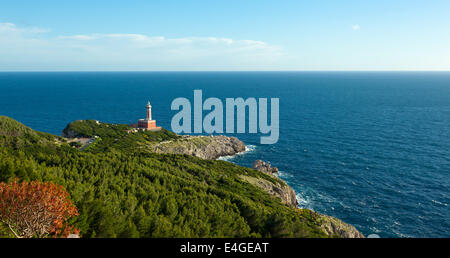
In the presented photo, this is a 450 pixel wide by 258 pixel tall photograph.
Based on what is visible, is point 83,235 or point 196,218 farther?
point 196,218

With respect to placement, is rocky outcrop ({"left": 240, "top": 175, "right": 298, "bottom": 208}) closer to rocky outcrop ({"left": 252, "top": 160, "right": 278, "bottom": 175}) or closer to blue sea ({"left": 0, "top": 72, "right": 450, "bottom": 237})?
blue sea ({"left": 0, "top": 72, "right": 450, "bottom": 237})

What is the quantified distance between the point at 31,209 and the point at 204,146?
6714cm

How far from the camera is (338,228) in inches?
1645

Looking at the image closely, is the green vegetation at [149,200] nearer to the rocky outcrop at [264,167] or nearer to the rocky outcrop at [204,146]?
the rocky outcrop at [264,167]

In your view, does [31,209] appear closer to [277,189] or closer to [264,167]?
[277,189]

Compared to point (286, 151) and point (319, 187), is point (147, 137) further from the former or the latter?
point (319, 187)

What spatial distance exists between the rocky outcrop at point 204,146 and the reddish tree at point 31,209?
57479mm

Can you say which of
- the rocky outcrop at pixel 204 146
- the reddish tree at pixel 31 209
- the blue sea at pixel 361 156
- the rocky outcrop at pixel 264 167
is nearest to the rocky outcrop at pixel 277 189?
the blue sea at pixel 361 156

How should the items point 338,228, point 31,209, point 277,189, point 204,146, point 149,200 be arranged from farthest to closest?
point 204,146 < point 277,189 < point 338,228 < point 149,200 < point 31,209

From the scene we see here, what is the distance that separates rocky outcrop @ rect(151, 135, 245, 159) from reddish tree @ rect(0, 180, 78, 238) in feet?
189

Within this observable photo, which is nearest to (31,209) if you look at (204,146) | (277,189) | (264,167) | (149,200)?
(149,200)

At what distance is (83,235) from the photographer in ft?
64.0

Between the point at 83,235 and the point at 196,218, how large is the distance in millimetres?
10151
